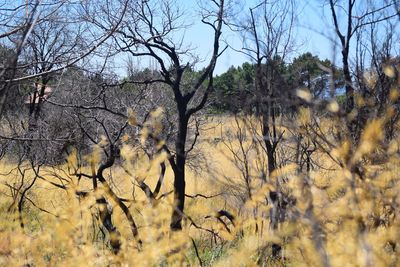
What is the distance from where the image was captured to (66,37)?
4832mm

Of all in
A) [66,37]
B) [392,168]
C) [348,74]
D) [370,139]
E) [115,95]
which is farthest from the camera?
[115,95]

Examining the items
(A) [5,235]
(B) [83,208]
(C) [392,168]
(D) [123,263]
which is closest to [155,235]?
(D) [123,263]

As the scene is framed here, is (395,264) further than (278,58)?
No

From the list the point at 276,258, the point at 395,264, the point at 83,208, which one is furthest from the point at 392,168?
the point at 276,258

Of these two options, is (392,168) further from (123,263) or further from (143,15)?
(143,15)

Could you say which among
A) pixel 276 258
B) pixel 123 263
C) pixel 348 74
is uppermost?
pixel 348 74

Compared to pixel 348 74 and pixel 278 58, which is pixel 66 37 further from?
pixel 348 74

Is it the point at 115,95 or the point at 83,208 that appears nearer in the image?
the point at 83,208

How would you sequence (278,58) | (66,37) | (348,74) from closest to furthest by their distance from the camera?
(66,37) → (348,74) → (278,58)

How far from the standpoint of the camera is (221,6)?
21.8 ft

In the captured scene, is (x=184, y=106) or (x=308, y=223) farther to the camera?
(x=184, y=106)

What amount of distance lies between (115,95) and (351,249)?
7.21 m

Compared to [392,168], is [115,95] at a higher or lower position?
higher

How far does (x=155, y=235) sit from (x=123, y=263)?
0.30 metres
